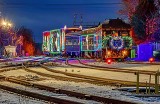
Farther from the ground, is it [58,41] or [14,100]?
[58,41]

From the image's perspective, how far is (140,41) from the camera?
59281mm

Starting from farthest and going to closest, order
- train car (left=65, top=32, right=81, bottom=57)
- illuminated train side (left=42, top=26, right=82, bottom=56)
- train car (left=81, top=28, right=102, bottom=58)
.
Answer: illuminated train side (left=42, top=26, right=82, bottom=56) < train car (left=65, top=32, right=81, bottom=57) < train car (left=81, top=28, right=102, bottom=58)

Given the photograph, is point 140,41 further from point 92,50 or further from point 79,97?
point 79,97

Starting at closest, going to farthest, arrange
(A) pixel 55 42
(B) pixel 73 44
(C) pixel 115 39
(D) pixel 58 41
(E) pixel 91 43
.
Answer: (C) pixel 115 39 → (E) pixel 91 43 → (B) pixel 73 44 → (D) pixel 58 41 → (A) pixel 55 42

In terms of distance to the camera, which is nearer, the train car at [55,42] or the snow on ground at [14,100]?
the snow on ground at [14,100]

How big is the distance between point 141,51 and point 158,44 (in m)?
2.16

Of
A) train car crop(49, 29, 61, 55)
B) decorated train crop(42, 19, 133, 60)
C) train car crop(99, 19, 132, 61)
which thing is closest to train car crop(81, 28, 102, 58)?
decorated train crop(42, 19, 133, 60)

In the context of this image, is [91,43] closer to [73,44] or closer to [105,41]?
[105,41]

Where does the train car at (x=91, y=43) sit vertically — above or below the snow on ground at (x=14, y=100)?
above

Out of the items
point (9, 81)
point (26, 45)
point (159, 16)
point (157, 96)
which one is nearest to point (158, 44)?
point (159, 16)

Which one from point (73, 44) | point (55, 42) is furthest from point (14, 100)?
point (55, 42)

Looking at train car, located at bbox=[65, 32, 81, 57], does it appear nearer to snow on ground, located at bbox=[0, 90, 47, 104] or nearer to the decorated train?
the decorated train

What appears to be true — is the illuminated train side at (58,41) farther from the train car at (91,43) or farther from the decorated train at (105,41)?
the train car at (91,43)

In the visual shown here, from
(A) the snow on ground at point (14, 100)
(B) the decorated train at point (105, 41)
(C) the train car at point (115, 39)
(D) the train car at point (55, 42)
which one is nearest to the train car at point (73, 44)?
(B) the decorated train at point (105, 41)
